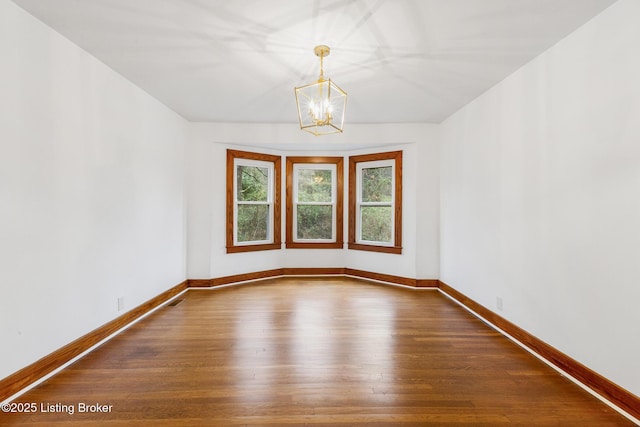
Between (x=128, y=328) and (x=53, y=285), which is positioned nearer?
(x=53, y=285)

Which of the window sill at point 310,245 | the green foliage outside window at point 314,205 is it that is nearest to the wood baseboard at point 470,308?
the window sill at point 310,245

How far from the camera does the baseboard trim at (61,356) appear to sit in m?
1.93

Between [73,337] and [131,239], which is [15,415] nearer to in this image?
[73,337]

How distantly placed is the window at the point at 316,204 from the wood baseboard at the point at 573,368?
278 cm

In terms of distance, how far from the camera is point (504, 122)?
9.98 ft

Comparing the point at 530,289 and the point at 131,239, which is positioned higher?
the point at 131,239

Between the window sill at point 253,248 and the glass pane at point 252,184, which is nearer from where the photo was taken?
the window sill at point 253,248

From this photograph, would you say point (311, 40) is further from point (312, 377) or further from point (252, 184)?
point (252, 184)

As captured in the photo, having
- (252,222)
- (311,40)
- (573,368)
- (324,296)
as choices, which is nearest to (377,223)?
(324,296)

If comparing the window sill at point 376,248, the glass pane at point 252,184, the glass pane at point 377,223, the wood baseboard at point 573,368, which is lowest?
the wood baseboard at point 573,368

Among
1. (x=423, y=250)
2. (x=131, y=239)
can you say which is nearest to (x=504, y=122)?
(x=423, y=250)

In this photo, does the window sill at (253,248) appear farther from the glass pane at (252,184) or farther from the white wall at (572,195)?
the white wall at (572,195)

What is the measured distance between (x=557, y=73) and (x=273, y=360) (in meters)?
3.20

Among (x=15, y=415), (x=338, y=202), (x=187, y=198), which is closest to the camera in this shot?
(x=15, y=415)
